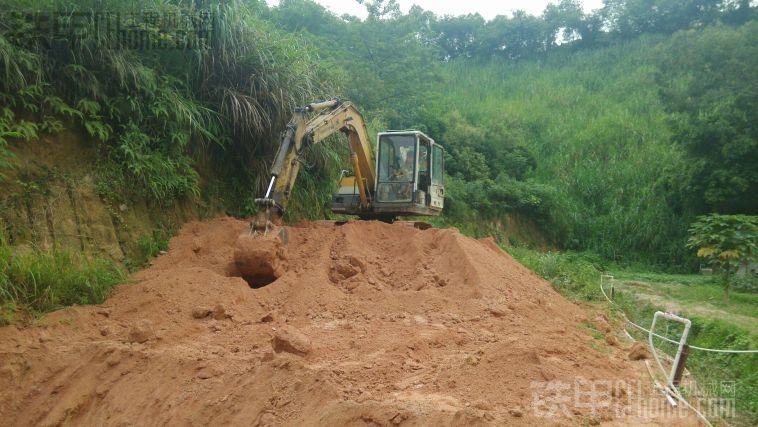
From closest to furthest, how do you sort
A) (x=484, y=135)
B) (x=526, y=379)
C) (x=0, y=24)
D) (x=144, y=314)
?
(x=526, y=379)
(x=144, y=314)
(x=0, y=24)
(x=484, y=135)

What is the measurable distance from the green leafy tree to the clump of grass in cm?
942

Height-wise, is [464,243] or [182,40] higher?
[182,40]

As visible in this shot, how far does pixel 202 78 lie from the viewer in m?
9.20

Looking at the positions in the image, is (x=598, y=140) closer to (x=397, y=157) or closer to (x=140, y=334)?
(x=397, y=157)

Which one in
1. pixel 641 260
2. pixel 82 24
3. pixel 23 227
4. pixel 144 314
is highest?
pixel 82 24

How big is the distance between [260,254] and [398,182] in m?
3.62

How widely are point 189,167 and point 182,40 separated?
1.84m

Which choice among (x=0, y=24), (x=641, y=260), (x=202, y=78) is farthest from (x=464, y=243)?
(x=641, y=260)

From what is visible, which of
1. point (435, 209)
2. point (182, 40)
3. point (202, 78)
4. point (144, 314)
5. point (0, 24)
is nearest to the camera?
point (144, 314)

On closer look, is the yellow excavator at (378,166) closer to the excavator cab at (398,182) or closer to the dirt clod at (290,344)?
the excavator cab at (398,182)

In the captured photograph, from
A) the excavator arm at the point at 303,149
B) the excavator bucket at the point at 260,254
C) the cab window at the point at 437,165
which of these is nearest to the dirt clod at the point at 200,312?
the excavator bucket at the point at 260,254

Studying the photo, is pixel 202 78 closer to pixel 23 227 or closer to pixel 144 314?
pixel 23 227

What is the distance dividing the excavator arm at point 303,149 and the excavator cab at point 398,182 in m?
0.20

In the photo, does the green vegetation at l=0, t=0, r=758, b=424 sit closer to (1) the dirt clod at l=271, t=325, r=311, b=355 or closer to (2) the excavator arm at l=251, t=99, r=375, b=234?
(2) the excavator arm at l=251, t=99, r=375, b=234
